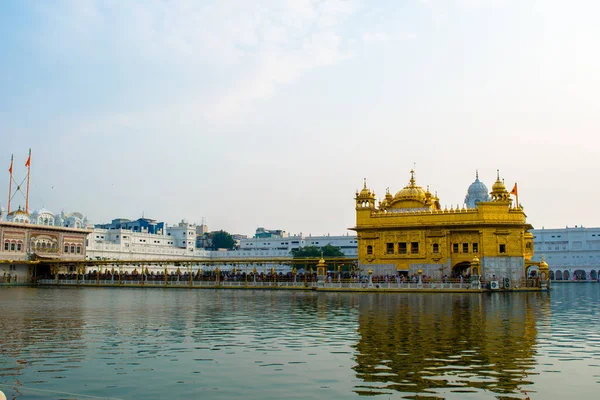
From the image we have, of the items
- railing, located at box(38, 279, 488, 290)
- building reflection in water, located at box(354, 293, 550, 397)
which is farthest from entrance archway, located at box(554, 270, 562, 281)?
building reflection in water, located at box(354, 293, 550, 397)

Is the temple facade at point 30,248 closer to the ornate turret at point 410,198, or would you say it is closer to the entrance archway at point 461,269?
the ornate turret at point 410,198

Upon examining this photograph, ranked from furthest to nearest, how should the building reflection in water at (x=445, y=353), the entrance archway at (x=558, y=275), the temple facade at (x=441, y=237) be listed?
the entrance archway at (x=558, y=275)
the temple facade at (x=441, y=237)
the building reflection in water at (x=445, y=353)

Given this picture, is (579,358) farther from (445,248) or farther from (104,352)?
(445,248)

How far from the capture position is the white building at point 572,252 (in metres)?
120

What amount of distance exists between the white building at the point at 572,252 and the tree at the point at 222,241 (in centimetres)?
6645

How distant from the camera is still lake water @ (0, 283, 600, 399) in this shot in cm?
1184

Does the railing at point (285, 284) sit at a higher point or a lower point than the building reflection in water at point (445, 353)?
higher

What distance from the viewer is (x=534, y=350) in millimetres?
16672

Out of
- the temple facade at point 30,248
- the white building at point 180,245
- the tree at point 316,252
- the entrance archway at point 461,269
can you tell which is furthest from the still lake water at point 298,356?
the tree at point 316,252

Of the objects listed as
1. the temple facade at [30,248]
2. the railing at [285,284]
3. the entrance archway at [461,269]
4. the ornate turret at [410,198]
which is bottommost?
the railing at [285,284]

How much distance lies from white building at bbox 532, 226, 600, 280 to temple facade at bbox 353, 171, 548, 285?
218 feet

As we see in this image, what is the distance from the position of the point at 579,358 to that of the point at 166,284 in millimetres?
53747

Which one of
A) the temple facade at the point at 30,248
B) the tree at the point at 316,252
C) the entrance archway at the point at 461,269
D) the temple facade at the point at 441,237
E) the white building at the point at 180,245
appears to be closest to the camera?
the temple facade at the point at 441,237

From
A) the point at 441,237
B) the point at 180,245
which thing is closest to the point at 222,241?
the point at 180,245
